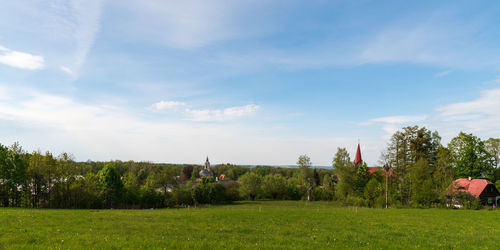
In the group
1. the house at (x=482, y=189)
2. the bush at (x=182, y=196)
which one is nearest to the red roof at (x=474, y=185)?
the house at (x=482, y=189)

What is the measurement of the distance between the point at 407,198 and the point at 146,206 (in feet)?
172

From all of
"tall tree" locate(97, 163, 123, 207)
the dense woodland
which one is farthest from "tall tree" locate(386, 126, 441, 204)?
"tall tree" locate(97, 163, 123, 207)

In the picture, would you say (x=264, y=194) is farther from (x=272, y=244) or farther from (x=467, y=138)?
(x=272, y=244)

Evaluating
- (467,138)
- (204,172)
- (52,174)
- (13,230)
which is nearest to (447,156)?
(467,138)

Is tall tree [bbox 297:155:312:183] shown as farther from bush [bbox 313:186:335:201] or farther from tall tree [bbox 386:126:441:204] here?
tall tree [bbox 386:126:441:204]

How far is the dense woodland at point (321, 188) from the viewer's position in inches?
1551

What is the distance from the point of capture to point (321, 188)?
80.9 m

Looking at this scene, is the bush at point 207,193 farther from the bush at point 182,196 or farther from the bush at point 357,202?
the bush at point 357,202

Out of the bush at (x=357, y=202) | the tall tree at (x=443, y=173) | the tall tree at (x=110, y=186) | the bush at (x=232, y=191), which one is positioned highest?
the tall tree at (x=443, y=173)

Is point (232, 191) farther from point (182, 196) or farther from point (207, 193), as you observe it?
point (182, 196)

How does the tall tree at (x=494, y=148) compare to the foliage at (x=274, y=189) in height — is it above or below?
above

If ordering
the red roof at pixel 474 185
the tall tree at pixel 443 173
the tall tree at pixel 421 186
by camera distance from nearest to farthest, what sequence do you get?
the tall tree at pixel 421 186 < the tall tree at pixel 443 173 < the red roof at pixel 474 185

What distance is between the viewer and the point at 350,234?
46.1ft

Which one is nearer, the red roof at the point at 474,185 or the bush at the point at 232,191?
the red roof at the point at 474,185
